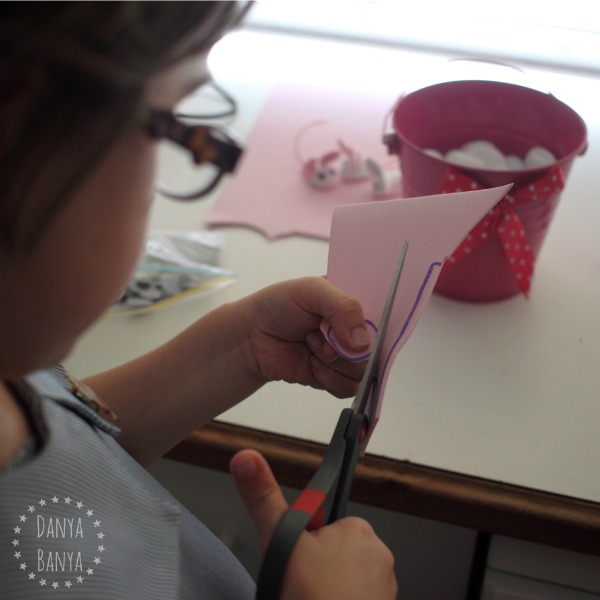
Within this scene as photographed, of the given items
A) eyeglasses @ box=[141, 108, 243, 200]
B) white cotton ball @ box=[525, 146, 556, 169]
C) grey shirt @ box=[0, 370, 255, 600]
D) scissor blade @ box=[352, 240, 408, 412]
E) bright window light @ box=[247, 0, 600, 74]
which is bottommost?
grey shirt @ box=[0, 370, 255, 600]

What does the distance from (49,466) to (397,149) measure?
0.47 meters

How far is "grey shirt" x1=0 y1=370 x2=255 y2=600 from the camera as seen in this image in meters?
0.48

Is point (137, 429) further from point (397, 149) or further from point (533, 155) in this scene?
point (533, 155)

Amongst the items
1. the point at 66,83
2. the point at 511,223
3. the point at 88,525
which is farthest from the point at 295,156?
the point at 66,83

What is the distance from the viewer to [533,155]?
78 cm

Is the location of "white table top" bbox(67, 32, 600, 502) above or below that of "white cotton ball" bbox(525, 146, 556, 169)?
below

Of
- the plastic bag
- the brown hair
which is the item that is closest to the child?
the brown hair

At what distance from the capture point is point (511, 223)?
2.27 ft

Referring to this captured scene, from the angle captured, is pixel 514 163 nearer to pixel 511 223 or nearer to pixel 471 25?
pixel 511 223

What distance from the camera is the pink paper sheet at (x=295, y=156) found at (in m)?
0.88

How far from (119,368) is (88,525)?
0.56 ft

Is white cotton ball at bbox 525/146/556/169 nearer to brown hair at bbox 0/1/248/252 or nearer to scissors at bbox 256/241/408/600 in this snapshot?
scissors at bbox 256/241/408/600

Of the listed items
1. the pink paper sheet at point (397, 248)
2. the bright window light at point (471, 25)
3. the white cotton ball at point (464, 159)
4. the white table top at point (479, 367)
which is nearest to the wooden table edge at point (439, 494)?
the white table top at point (479, 367)

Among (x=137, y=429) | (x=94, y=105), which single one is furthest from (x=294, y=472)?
(x=94, y=105)
